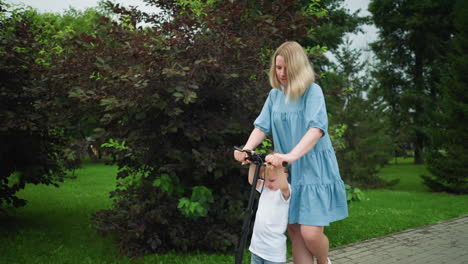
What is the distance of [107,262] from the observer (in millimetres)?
4770

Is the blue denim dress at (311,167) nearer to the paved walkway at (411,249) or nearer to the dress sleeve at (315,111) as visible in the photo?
the dress sleeve at (315,111)

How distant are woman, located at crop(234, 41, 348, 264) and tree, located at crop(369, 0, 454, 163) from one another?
938 inches

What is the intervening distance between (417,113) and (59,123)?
24302mm

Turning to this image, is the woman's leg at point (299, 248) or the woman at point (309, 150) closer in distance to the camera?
the woman at point (309, 150)

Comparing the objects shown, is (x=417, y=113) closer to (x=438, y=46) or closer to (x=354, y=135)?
(x=438, y=46)

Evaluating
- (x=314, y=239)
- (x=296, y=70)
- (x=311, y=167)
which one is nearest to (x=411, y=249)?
(x=314, y=239)

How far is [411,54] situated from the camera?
91.9 feet

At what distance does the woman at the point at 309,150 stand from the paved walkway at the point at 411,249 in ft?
7.49

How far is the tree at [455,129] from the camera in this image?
43.1ft

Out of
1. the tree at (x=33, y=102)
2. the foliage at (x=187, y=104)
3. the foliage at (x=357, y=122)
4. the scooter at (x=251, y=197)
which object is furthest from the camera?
the foliage at (x=357, y=122)

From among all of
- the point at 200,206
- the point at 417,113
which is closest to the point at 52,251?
the point at 200,206

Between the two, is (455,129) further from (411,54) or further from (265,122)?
(411,54)

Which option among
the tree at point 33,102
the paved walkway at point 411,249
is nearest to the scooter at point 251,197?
the paved walkway at point 411,249

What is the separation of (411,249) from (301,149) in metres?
3.76
